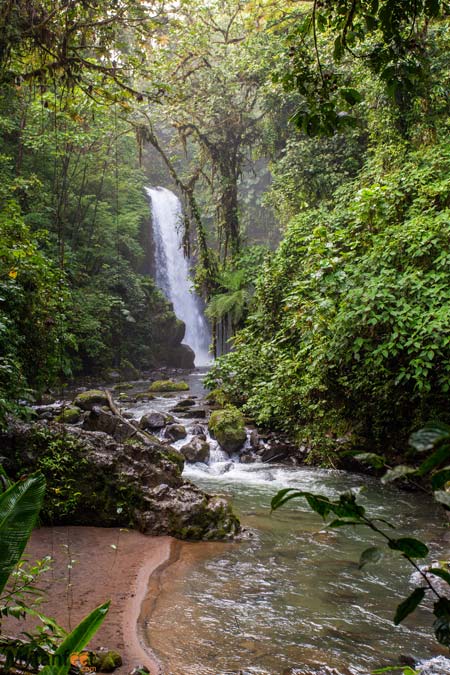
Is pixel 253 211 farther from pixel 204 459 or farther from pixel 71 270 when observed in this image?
pixel 204 459

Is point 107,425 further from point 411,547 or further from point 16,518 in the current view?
point 411,547

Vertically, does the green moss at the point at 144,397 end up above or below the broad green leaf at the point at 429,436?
below

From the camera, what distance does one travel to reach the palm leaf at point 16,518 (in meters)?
2.16

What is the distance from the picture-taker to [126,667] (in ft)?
10.1

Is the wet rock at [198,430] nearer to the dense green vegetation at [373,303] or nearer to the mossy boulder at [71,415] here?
the dense green vegetation at [373,303]

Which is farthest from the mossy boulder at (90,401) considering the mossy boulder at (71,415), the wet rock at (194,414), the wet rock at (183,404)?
the wet rock at (194,414)

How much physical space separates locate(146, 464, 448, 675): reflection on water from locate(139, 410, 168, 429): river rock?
4.81 metres

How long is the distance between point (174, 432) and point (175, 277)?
18484mm

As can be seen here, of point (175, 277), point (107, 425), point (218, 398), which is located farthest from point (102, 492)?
point (175, 277)

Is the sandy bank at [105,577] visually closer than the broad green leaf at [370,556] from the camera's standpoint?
No

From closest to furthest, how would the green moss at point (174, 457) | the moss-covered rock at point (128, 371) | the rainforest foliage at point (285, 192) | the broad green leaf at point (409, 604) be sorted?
1. the broad green leaf at point (409, 604)
2. the rainforest foliage at point (285, 192)
3. the green moss at point (174, 457)
4. the moss-covered rock at point (128, 371)

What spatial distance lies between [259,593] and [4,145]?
1697 cm

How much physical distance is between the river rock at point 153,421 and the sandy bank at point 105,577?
5.58 meters

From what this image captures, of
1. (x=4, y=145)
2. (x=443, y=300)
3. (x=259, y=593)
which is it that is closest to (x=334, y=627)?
(x=259, y=593)
